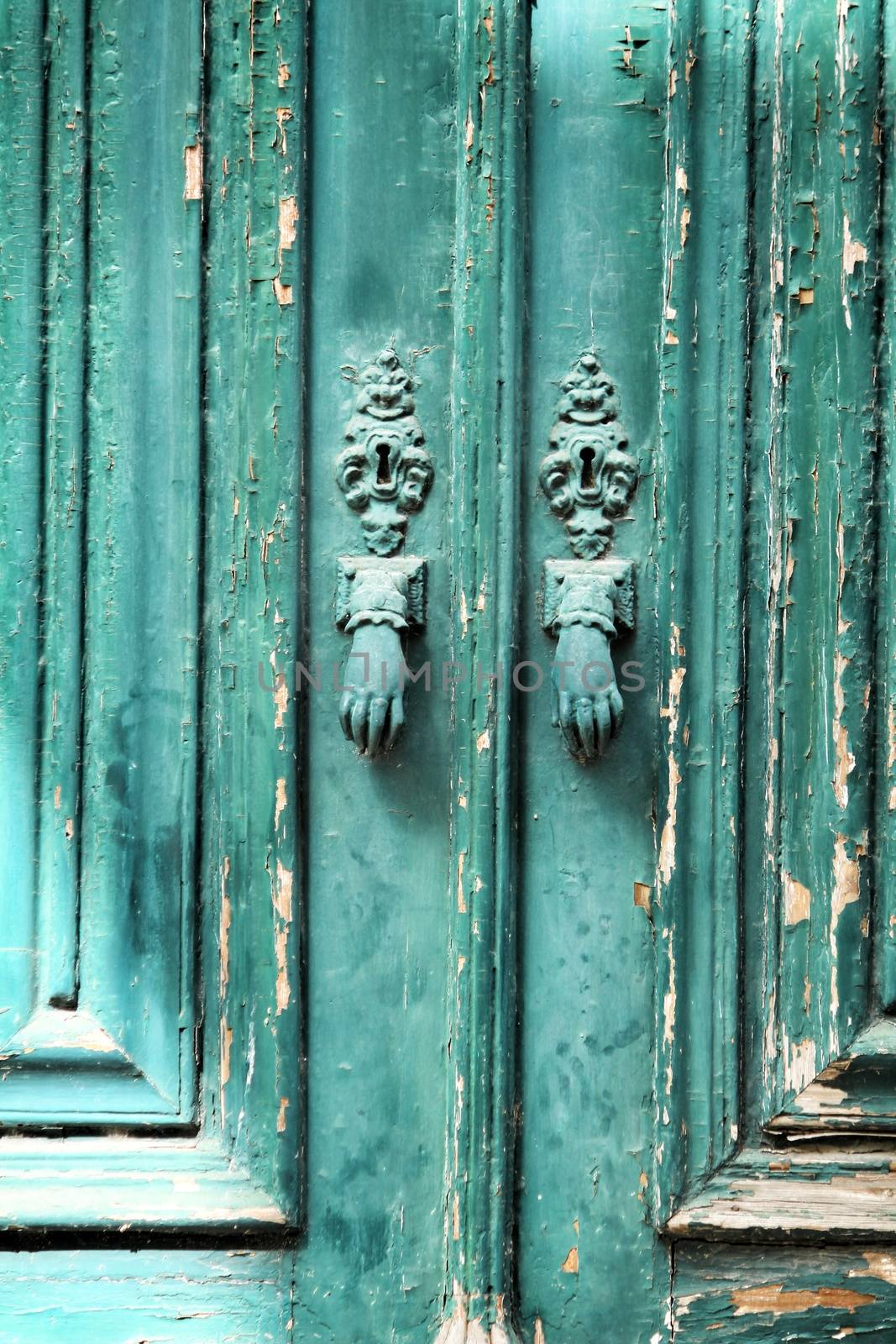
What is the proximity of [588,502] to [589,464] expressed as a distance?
1.1 inches

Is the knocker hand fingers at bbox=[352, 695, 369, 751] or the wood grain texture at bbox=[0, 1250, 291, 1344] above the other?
the knocker hand fingers at bbox=[352, 695, 369, 751]

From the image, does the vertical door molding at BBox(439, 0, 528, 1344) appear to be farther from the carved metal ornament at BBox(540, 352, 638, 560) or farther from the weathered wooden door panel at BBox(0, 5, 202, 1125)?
the weathered wooden door panel at BBox(0, 5, 202, 1125)

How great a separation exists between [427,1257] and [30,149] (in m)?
0.88

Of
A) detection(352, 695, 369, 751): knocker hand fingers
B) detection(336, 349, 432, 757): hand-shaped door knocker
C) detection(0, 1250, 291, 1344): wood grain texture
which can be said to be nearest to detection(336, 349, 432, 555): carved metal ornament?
detection(336, 349, 432, 757): hand-shaped door knocker

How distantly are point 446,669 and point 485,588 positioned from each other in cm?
7

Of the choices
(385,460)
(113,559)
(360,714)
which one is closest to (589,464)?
(385,460)

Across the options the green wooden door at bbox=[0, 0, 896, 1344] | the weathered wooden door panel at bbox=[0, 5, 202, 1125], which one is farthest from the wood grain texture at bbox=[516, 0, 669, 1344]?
the weathered wooden door panel at bbox=[0, 5, 202, 1125]

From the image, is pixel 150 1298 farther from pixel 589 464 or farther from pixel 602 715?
pixel 589 464

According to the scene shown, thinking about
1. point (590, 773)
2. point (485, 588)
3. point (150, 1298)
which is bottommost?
point (150, 1298)

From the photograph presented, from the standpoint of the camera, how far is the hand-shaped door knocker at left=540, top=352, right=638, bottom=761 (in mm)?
711

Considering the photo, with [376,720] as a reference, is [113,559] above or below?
above

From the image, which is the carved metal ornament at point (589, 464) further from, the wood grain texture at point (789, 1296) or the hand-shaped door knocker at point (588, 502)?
the wood grain texture at point (789, 1296)

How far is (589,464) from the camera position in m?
0.73

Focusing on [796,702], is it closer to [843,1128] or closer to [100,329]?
[843,1128]
